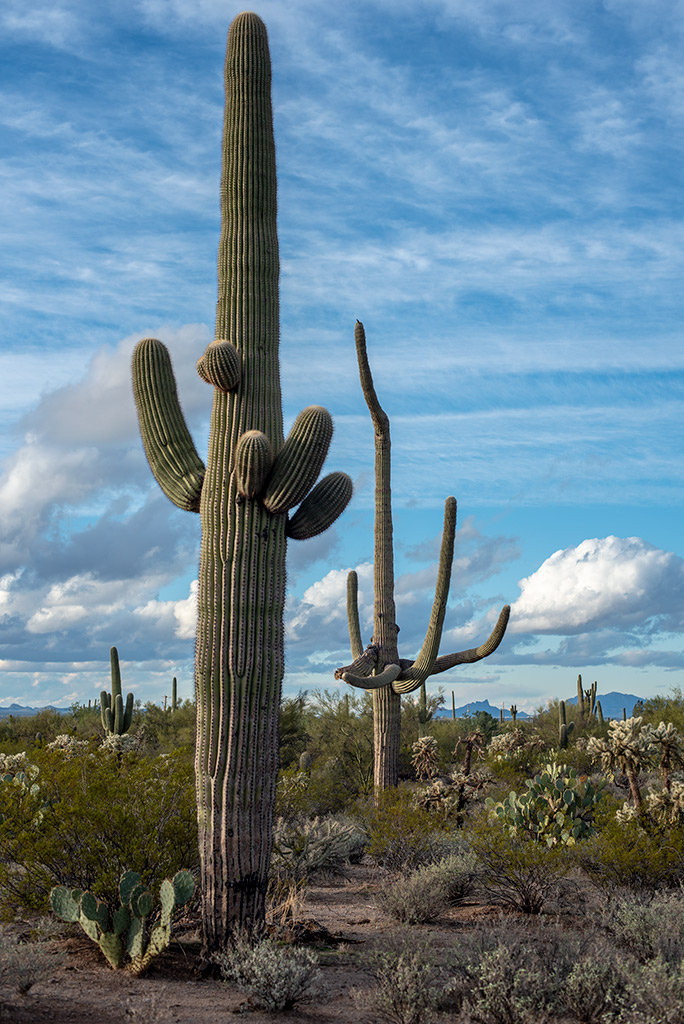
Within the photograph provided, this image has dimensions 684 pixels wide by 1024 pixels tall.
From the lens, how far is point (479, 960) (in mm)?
7293

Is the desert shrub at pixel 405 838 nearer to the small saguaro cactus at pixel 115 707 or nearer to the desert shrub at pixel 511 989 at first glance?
the desert shrub at pixel 511 989

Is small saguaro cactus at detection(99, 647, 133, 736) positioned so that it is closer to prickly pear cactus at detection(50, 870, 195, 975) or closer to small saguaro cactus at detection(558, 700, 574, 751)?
small saguaro cactus at detection(558, 700, 574, 751)

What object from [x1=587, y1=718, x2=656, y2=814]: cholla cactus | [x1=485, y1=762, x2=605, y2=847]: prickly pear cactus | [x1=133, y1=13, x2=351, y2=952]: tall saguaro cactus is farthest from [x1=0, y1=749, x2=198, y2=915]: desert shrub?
[x1=587, y1=718, x2=656, y2=814]: cholla cactus

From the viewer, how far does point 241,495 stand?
8805 millimetres

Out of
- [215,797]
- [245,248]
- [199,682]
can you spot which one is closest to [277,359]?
[245,248]

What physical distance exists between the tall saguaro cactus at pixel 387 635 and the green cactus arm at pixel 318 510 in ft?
18.5

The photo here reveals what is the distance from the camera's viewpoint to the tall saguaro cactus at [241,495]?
828cm

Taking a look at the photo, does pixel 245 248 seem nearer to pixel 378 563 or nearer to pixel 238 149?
pixel 238 149

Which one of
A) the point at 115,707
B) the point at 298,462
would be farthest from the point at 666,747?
the point at 115,707

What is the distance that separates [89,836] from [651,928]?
5.38m

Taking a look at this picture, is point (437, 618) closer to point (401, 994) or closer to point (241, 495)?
point (241, 495)

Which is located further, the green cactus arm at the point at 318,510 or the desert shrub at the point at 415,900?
the desert shrub at the point at 415,900

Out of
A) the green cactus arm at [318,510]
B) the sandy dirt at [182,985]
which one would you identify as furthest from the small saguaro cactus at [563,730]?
the green cactus arm at [318,510]

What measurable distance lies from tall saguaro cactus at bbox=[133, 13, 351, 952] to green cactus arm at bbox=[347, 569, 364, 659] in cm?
725
